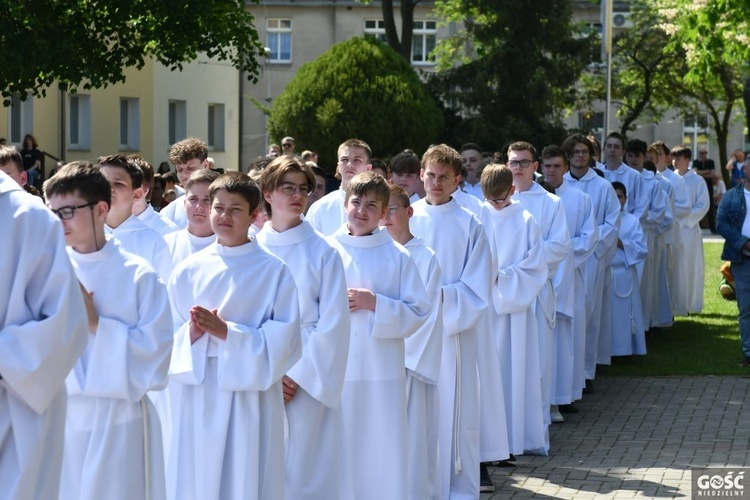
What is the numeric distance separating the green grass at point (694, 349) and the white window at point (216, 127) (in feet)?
82.1

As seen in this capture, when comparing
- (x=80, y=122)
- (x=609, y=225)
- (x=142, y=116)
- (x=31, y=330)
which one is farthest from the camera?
(x=142, y=116)

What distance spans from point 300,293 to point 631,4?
41.1m

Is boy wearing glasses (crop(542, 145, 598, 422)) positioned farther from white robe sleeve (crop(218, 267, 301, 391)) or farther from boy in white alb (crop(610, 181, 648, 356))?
white robe sleeve (crop(218, 267, 301, 391))

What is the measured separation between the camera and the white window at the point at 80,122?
3544cm

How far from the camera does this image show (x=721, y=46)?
74.5ft

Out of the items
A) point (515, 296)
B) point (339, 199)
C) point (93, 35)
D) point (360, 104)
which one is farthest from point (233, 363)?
point (360, 104)

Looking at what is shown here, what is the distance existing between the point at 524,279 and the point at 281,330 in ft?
13.4

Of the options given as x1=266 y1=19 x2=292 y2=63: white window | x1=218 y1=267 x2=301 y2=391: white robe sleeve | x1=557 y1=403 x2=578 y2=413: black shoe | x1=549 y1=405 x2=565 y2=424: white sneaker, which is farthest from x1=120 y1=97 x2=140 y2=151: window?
x1=218 y1=267 x2=301 y2=391: white robe sleeve

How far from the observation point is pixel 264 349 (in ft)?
19.6

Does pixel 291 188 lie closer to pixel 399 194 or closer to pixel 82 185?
pixel 399 194

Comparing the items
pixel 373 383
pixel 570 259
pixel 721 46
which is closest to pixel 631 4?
pixel 721 46

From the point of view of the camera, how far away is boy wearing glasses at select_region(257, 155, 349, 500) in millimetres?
6633

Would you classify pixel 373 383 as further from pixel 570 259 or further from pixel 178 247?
pixel 570 259

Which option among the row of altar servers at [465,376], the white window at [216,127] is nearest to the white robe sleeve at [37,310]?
the row of altar servers at [465,376]
